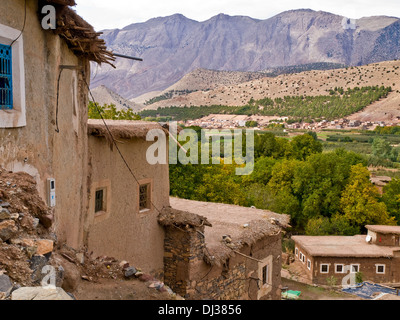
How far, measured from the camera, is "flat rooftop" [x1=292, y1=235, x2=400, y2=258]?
26.4m

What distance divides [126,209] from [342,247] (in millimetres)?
21339

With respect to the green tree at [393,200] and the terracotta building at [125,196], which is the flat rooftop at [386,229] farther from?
the terracotta building at [125,196]

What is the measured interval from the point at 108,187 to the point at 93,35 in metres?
3.30

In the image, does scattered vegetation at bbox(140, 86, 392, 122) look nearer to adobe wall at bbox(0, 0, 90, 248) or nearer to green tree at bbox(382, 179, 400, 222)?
green tree at bbox(382, 179, 400, 222)

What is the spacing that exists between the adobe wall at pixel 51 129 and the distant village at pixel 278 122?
6945 centimetres

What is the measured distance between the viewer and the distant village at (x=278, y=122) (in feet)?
270

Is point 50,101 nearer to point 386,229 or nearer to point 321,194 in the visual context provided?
point 386,229

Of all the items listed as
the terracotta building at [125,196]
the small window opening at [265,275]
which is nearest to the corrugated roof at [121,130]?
the terracotta building at [125,196]

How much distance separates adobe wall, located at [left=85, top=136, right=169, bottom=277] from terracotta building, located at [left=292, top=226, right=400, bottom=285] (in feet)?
58.5

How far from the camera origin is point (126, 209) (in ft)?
32.4

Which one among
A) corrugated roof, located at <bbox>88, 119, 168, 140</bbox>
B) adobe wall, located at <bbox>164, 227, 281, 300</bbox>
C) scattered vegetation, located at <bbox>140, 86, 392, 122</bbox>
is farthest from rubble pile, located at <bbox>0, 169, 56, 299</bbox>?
scattered vegetation, located at <bbox>140, 86, 392, 122</bbox>
